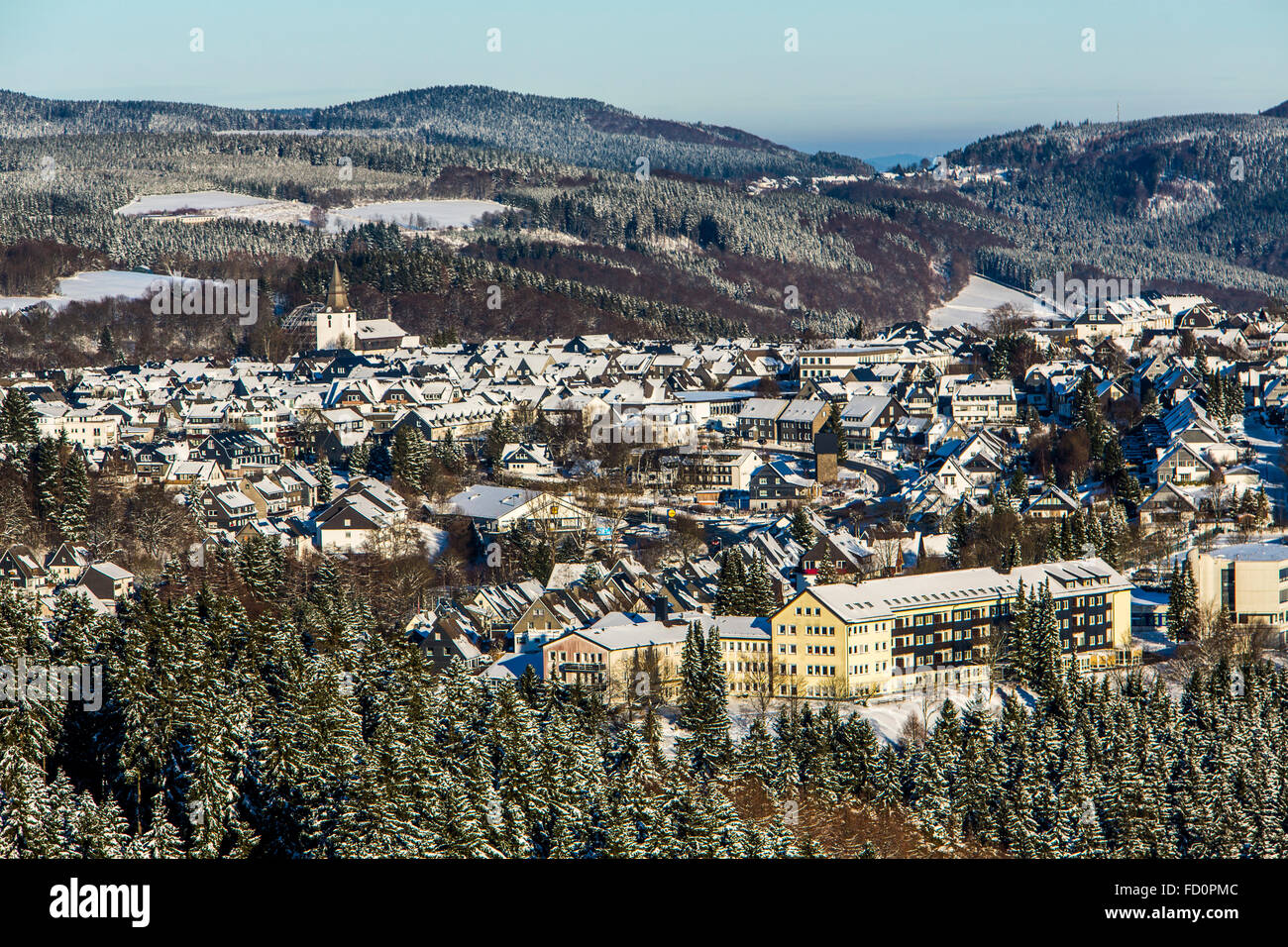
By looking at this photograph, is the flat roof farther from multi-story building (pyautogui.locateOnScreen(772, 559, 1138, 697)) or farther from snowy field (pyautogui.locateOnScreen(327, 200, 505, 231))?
snowy field (pyautogui.locateOnScreen(327, 200, 505, 231))

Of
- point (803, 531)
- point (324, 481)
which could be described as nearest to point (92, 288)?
point (324, 481)

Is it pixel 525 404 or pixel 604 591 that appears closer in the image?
pixel 604 591

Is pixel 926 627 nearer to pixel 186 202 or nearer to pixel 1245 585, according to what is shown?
pixel 1245 585

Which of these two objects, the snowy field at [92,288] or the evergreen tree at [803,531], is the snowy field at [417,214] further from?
the evergreen tree at [803,531]

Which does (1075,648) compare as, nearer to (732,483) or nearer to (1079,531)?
(1079,531)

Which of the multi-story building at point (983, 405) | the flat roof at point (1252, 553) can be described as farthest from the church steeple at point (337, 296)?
the flat roof at point (1252, 553)
